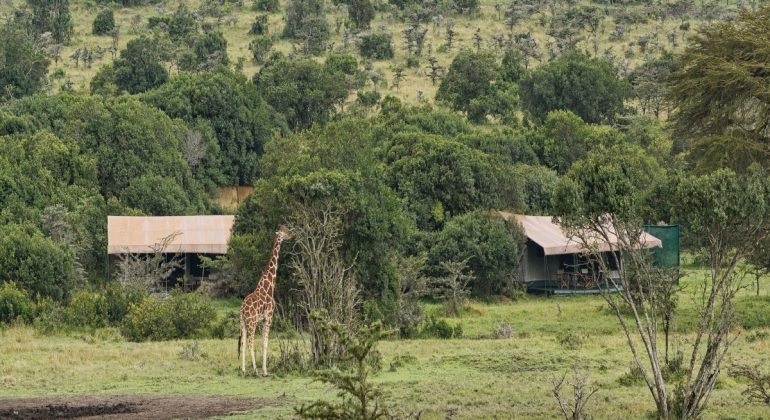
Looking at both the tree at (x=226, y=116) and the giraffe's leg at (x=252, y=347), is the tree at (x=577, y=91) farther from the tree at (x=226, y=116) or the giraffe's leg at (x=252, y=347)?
the giraffe's leg at (x=252, y=347)

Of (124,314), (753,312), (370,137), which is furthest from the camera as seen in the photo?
(370,137)

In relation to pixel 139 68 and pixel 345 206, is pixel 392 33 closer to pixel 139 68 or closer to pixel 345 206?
pixel 139 68

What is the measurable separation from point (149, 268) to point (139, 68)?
34.6 m

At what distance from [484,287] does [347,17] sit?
176 ft

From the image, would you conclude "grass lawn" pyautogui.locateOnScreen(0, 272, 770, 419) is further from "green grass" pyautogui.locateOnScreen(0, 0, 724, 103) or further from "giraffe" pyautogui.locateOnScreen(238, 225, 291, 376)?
"green grass" pyautogui.locateOnScreen(0, 0, 724, 103)

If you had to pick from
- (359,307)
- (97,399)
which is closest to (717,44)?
(359,307)

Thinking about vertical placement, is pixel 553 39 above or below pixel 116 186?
above

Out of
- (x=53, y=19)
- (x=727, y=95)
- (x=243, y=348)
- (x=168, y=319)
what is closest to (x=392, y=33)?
(x=53, y=19)

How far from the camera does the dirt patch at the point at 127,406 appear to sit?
70.0ft

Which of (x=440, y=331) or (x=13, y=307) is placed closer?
(x=440, y=331)

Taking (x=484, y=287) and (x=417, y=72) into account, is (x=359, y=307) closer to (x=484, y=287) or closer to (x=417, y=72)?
(x=484, y=287)

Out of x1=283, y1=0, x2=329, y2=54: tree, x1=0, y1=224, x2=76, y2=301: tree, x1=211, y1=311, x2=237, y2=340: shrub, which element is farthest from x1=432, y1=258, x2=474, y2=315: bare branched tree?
x1=283, y1=0, x2=329, y2=54: tree

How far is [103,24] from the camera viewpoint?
302 ft

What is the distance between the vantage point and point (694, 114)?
38719mm
